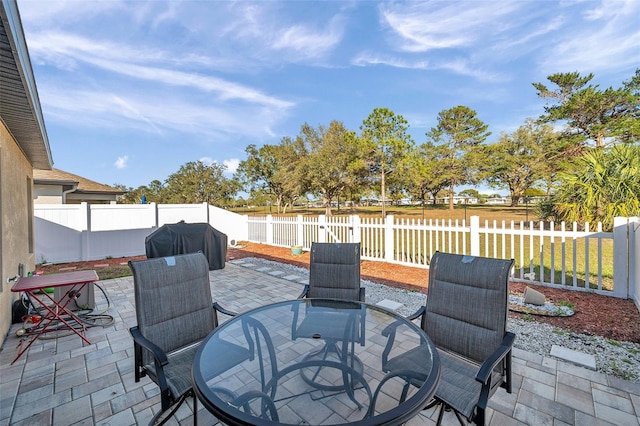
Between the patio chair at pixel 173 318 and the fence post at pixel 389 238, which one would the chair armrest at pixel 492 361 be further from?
the fence post at pixel 389 238

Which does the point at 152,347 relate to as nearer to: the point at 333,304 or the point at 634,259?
the point at 333,304

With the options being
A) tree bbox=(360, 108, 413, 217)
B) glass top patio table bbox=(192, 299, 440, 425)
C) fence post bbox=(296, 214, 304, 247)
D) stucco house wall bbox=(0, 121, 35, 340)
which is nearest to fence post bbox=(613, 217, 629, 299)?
glass top patio table bbox=(192, 299, 440, 425)

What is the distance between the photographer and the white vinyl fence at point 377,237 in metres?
4.46

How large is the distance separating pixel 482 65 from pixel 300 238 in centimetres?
781

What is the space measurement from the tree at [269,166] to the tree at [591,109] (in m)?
16.4

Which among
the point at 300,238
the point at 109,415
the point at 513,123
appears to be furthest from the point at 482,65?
the point at 513,123

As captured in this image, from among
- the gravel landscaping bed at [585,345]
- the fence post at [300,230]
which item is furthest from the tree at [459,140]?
the gravel landscaping bed at [585,345]

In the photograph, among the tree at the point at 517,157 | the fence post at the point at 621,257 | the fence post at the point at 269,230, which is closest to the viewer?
the fence post at the point at 621,257

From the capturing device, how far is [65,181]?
9781 millimetres

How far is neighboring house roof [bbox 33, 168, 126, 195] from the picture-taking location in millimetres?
9484

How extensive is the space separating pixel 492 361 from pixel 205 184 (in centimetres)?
2610

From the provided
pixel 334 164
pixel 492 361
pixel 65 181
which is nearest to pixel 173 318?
pixel 492 361

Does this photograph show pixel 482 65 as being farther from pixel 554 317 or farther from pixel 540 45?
pixel 554 317

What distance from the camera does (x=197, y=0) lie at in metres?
5.90
